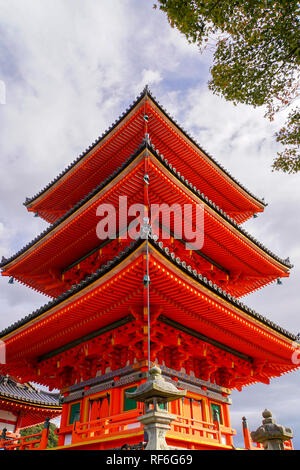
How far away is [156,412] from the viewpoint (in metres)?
5.91

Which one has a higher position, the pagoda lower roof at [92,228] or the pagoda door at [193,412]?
the pagoda lower roof at [92,228]

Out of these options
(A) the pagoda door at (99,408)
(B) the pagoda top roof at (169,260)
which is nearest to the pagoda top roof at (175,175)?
(B) the pagoda top roof at (169,260)

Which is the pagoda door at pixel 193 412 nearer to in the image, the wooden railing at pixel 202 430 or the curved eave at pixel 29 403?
the wooden railing at pixel 202 430

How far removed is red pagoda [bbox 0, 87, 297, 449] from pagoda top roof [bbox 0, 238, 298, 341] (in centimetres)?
4

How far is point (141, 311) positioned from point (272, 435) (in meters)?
4.41

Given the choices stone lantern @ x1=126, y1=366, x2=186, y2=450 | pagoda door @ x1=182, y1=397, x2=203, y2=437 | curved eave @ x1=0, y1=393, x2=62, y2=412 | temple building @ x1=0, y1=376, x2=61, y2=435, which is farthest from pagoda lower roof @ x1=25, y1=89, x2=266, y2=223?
stone lantern @ x1=126, y1=366, x2=186, y2=450

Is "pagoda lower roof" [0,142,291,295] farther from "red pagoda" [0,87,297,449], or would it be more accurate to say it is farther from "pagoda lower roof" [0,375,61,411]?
"pagoda lower roof" [0,375,61,411]

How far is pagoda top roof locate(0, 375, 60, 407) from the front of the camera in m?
17.2

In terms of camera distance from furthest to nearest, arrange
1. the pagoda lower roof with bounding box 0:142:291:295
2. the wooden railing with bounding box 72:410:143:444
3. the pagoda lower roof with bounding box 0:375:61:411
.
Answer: the pagoda lower roof with bounding box 0:375:61:411 < the pagoda lower roof with bounding box 0:142:291:295 < the wooden railing with bounding box 72:410:143:444

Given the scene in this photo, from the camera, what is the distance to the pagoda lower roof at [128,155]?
14281 mm

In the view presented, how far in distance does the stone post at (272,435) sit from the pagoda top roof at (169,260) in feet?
12.1

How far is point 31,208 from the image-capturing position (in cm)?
1711

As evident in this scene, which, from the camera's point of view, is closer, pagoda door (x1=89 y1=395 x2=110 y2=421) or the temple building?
pagoda door (x1=89 y1=395 x2=110 y2=421)

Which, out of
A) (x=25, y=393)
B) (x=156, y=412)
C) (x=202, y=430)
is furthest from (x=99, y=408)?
(x=25, y=393)
